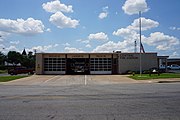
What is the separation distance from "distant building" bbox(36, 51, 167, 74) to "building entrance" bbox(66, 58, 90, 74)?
70 cm

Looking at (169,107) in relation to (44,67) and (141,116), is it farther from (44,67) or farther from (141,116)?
(44,67)

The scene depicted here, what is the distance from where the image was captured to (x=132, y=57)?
174 ft

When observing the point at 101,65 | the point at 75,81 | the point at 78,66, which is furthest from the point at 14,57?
the point at 75,81

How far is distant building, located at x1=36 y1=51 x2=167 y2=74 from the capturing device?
52906 mm

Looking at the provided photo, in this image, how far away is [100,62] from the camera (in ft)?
177

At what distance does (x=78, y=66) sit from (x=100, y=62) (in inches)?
180

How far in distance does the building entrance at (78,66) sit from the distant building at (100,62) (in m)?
0.70

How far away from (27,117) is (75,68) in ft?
153

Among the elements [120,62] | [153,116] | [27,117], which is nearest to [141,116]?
[153,116]

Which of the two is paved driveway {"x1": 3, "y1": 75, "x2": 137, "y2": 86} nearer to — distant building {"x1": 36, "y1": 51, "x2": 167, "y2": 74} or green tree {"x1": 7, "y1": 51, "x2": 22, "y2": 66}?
distant building {"x1": 36, "y1": 51, "x2": 167, "y2": 74}

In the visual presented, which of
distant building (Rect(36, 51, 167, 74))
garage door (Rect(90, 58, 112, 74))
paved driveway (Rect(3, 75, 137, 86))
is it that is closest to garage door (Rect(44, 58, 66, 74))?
distant building (Rect(36, 51, 167, 74))

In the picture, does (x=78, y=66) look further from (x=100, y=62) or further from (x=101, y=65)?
(x=101, y=65)

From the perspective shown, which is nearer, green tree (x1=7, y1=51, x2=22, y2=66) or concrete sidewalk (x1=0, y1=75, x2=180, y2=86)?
concrete sidewalk (x1=0, y1=75, x2=180, y2=86)

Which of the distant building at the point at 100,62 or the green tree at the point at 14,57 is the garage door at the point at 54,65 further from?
the green tree at the point at 14,57
